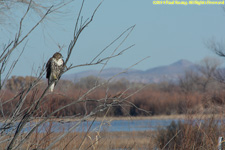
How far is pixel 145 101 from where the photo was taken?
33094 millimetres

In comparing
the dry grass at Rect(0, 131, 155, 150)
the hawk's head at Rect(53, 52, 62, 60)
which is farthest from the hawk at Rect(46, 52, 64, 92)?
the dry grass at Rect(0, 131, 155, 150)

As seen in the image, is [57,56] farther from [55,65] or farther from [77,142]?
[77,142]

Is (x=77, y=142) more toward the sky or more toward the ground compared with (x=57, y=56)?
→ more toward the ground

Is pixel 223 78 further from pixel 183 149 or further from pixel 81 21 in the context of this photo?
pixel 81 21

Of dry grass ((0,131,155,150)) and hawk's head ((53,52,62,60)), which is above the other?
hawk's head ((53,52,62,60))

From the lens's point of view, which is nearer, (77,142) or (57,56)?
(57,56)

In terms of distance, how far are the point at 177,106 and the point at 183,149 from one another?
27597mm

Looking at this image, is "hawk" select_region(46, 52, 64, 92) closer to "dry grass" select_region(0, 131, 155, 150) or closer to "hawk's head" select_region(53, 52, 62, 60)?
"hawk's head" select_region(53, 52, 62, 60)

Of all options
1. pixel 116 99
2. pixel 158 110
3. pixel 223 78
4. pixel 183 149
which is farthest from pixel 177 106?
pixel 116 99

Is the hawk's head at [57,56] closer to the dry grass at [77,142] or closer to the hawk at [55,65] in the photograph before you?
the hawk at [55,65]

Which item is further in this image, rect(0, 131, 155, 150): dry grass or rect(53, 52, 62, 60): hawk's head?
rect(53, 52, 62, 60): hawk's head

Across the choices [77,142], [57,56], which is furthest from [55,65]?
[77,142]

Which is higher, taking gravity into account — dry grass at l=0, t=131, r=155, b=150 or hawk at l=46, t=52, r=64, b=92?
hawk at l=46, t=52, r=64, b=92

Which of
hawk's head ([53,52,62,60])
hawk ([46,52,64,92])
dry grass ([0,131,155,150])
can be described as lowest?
dry grass ([0,131,155,150])
